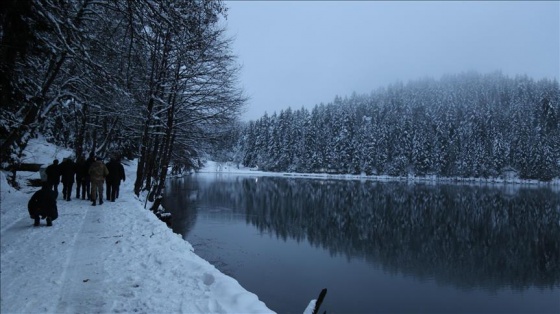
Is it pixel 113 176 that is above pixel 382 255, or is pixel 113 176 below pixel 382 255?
above

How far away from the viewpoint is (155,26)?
5934mm

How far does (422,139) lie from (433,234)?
6351 centimetres

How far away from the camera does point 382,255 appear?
16.8m

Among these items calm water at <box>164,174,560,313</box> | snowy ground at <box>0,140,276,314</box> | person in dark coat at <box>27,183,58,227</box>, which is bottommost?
calm water at <box>164,174,560,313</box>

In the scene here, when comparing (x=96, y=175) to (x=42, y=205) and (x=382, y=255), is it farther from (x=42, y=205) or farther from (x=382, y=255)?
Answer: (x=382, y=255)

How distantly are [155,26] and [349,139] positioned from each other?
80.7 m

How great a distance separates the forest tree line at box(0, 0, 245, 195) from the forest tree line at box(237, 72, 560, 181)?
59223 millimetres

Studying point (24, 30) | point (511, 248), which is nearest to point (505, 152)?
point (511, 248)

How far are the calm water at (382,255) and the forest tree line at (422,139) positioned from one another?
52442mm

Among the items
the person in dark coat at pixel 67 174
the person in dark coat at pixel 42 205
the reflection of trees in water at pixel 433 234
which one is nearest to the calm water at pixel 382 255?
the reflection of trees in water at pixel 433 234

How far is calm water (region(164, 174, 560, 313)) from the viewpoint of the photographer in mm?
11969

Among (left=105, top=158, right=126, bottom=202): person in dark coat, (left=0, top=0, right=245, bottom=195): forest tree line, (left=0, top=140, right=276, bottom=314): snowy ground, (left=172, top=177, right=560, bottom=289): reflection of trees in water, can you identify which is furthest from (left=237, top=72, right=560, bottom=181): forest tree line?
(left=0, top=140, right=276, bottom=314): snowy ground

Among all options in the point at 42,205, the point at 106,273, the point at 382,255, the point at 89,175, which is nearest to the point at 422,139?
the point at 382,255

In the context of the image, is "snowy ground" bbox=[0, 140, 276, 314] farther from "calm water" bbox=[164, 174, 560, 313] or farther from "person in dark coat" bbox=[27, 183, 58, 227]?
"calm water" bbox=[164, 174, 560, 313]
